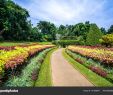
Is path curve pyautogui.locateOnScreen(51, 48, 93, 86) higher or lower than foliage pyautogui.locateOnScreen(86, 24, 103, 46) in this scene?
lower

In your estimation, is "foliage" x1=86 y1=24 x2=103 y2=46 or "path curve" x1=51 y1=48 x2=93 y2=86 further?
"foliage" x1=86 y1=24 x2=103 y2=46

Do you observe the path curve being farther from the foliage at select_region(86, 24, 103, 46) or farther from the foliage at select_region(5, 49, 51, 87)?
the foliage at select_region(86, 24, 103, 46)

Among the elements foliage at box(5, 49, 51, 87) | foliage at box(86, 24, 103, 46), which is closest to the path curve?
foliage at box(5, 49, 51, 87)

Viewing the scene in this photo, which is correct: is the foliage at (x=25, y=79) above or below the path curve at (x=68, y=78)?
above

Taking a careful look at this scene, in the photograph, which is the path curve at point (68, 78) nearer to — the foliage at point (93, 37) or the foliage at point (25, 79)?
the foliage at point (25, 79)

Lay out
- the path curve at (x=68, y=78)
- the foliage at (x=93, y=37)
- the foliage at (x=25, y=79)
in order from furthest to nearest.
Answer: the foliage at (x=93, y=37)
the path curve at (x=68, y=78)
the foliage at (x=25, y=79)

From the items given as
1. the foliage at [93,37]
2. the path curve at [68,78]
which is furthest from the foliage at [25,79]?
the foliage at [93,37]

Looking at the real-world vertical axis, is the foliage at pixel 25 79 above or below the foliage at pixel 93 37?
below

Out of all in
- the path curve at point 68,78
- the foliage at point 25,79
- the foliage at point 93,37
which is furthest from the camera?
the foliage at point 93,37

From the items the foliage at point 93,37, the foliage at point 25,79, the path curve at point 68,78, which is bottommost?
the path curve at point 68,78

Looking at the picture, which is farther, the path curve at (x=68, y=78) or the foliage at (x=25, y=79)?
the path curve at (x=68, y=78)

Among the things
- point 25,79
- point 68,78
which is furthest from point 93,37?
point 25,79

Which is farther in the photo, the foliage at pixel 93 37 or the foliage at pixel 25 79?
the foliage at pixel 93 37
